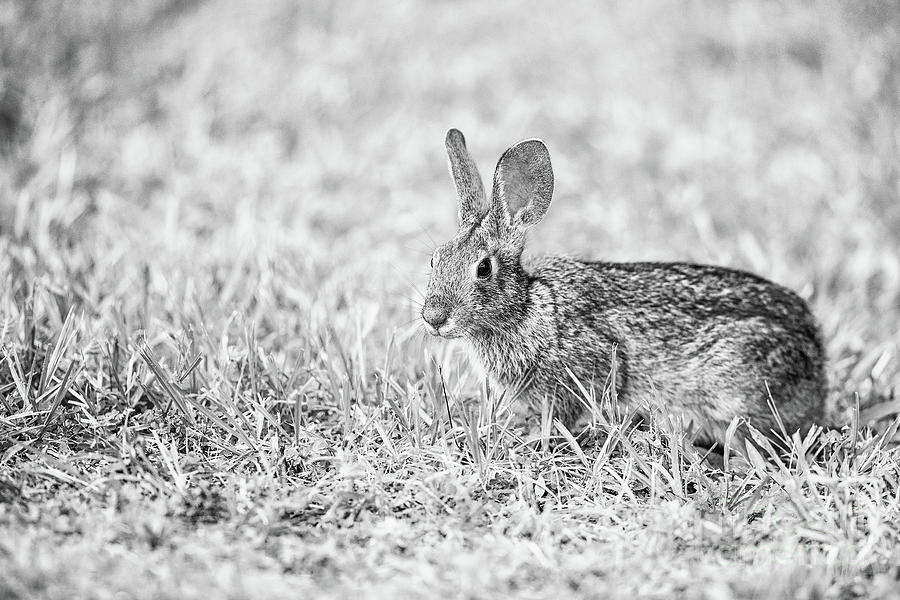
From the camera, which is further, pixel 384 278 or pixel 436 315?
pixel 384 278

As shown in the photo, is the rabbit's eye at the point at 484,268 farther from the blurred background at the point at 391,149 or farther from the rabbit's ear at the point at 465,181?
the blurred background at the point at 391,149

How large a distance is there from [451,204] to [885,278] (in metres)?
2.93

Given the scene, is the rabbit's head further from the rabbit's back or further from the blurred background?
the blurred background

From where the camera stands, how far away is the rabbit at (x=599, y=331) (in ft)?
14.1

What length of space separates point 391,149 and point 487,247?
10.8 ft

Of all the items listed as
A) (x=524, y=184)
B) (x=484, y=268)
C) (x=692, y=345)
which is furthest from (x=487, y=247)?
(x=692, y=345)

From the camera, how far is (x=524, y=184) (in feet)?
14.5

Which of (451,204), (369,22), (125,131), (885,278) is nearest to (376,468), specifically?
(451,204)

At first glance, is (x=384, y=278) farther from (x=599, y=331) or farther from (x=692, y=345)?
(x=692, y=345)

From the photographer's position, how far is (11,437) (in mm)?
3713

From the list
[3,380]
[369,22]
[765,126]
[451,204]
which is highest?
[369,22]

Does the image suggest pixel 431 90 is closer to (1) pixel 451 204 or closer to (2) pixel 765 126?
(1) pixel 451 204

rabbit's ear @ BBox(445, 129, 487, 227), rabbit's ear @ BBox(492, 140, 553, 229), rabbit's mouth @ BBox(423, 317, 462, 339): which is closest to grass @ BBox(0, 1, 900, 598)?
rabbit's mouth @ BBox(423, 317, 462, 339)

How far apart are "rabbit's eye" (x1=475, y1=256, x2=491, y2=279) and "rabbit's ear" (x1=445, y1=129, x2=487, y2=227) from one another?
261mm
